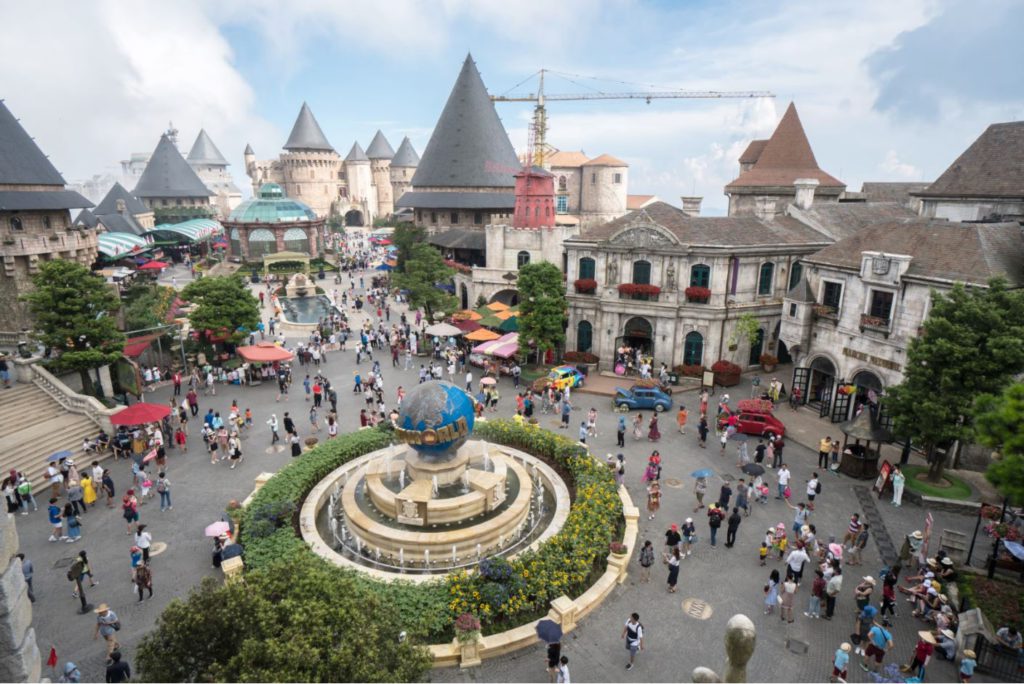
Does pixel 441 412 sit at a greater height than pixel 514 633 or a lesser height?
greater

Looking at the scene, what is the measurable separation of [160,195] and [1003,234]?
103 m

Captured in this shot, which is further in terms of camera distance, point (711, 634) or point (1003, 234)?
point (1003, 234)

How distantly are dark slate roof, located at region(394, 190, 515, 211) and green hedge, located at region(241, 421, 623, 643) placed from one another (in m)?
43.6

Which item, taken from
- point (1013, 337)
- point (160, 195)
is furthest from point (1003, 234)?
point (160, 195)

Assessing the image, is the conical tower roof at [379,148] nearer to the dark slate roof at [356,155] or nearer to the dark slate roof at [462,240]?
the dark slate roof at [356,155]

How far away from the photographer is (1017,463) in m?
11.7

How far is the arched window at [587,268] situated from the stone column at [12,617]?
94.8 feet

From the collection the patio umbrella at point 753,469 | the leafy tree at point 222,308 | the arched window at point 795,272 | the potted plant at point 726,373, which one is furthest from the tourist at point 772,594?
the leafy tree at point 222,308

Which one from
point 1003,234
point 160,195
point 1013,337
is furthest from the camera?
point 160,195

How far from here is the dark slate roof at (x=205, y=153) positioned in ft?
459

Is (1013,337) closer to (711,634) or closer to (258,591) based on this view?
(711,634)

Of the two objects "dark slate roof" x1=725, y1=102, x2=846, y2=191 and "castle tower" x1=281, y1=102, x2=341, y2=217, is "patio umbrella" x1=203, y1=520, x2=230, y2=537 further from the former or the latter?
"castle tower" x1=281, y1=102, x2=341, y2=217

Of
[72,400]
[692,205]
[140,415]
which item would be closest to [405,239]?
[692,205]

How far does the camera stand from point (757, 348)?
106ft
